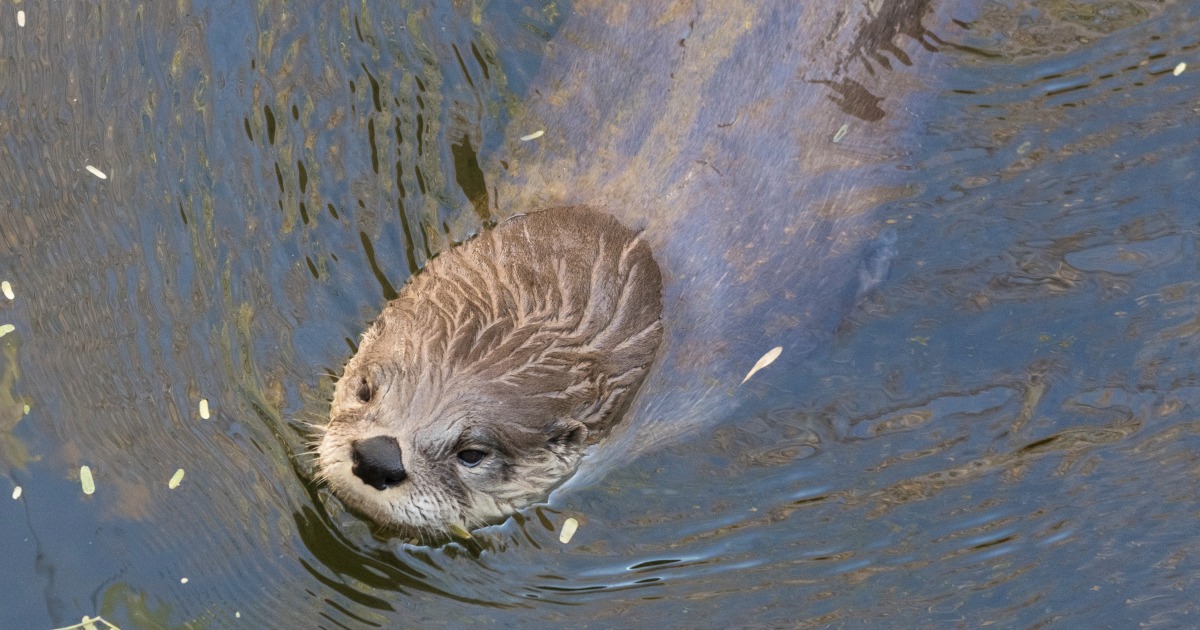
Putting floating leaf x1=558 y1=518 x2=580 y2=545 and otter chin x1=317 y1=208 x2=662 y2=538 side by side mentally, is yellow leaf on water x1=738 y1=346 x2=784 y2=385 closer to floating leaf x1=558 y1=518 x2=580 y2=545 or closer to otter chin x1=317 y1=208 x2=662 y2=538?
otter chin x1=317 y1=208 x2=662 y2=538

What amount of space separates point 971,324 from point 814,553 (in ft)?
3.61

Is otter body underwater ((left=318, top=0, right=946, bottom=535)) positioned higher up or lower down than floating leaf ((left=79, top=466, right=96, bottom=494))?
higher up

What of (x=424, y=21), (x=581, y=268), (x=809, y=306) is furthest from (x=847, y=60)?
(x=424, y=21)

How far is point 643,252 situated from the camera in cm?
470

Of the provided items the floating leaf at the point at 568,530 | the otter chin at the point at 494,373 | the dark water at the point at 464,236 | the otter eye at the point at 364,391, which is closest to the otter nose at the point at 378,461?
the otter chin at the point at 494,373

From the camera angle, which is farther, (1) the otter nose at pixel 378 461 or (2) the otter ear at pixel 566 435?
(2) the otter ear at pixel 566 435

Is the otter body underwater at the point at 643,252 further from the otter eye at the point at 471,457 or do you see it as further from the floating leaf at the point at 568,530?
the floating leaf at the point at 568,530

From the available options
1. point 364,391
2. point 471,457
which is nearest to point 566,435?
point 471,457

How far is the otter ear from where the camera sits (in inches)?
176

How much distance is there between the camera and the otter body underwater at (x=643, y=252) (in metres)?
4.35

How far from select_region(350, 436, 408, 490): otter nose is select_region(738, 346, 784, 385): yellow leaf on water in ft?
4.69

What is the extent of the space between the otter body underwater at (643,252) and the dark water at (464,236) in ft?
0.54

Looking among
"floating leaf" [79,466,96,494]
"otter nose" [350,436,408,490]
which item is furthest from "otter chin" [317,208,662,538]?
"floating leaf" [79,466,96,494]

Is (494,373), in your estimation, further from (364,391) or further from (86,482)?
(86,482)
